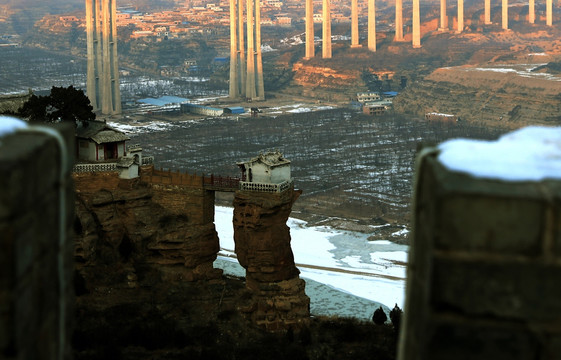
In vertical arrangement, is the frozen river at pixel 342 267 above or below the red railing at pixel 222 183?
below

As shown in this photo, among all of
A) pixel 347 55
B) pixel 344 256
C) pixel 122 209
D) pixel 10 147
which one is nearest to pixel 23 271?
pixel 10 147

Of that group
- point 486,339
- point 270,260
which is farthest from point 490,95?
point 486,339

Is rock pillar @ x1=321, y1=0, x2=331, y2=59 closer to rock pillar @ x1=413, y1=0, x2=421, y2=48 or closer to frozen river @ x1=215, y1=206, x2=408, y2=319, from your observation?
rock pillar @ x1=413, y1=0, x2=421, y2=48

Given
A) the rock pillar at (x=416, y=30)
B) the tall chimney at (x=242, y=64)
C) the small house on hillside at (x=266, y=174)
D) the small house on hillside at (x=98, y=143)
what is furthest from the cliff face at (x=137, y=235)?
the rock pillar at (x=416, y=30)

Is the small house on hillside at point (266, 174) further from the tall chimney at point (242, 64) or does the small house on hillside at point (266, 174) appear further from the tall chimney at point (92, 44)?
the tall chimney at point (242, 64)

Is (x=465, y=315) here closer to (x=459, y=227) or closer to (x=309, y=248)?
(x=459, y=227)

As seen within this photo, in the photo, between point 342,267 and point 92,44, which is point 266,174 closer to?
point 342,267
